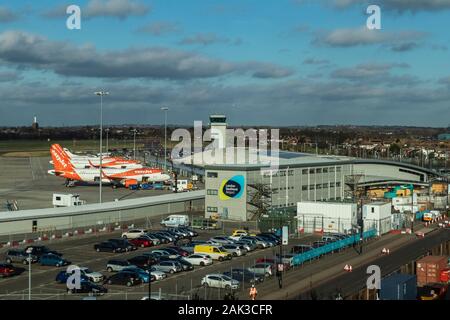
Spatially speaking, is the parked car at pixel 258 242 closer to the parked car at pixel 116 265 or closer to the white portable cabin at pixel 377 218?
the parked car at pixel 116 265

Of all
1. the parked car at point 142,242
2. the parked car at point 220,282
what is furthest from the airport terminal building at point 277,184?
the parked car at point 220,282

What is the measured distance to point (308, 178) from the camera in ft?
154

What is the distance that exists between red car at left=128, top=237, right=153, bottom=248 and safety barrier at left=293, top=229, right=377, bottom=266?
863cm

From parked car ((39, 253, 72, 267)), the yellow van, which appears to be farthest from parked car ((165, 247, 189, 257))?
parked car ((39, 253, 72, 267))

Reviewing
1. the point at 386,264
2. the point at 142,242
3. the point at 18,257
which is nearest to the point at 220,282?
the point at 386,264

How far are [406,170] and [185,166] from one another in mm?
33434

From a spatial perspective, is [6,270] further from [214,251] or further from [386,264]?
[386,264]

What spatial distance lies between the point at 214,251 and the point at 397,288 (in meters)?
10.5

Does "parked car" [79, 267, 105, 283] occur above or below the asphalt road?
above

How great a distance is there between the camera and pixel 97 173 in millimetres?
62344

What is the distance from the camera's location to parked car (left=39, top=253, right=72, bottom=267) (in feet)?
81.3

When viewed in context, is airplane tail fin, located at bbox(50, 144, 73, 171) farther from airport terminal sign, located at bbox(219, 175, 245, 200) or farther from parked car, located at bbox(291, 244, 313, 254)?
parked car, located at bbox(291, 244, 313, 254)

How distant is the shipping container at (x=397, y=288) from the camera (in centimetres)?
1853

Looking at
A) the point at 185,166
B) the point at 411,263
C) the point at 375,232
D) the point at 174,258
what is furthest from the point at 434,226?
the point at 185,166
